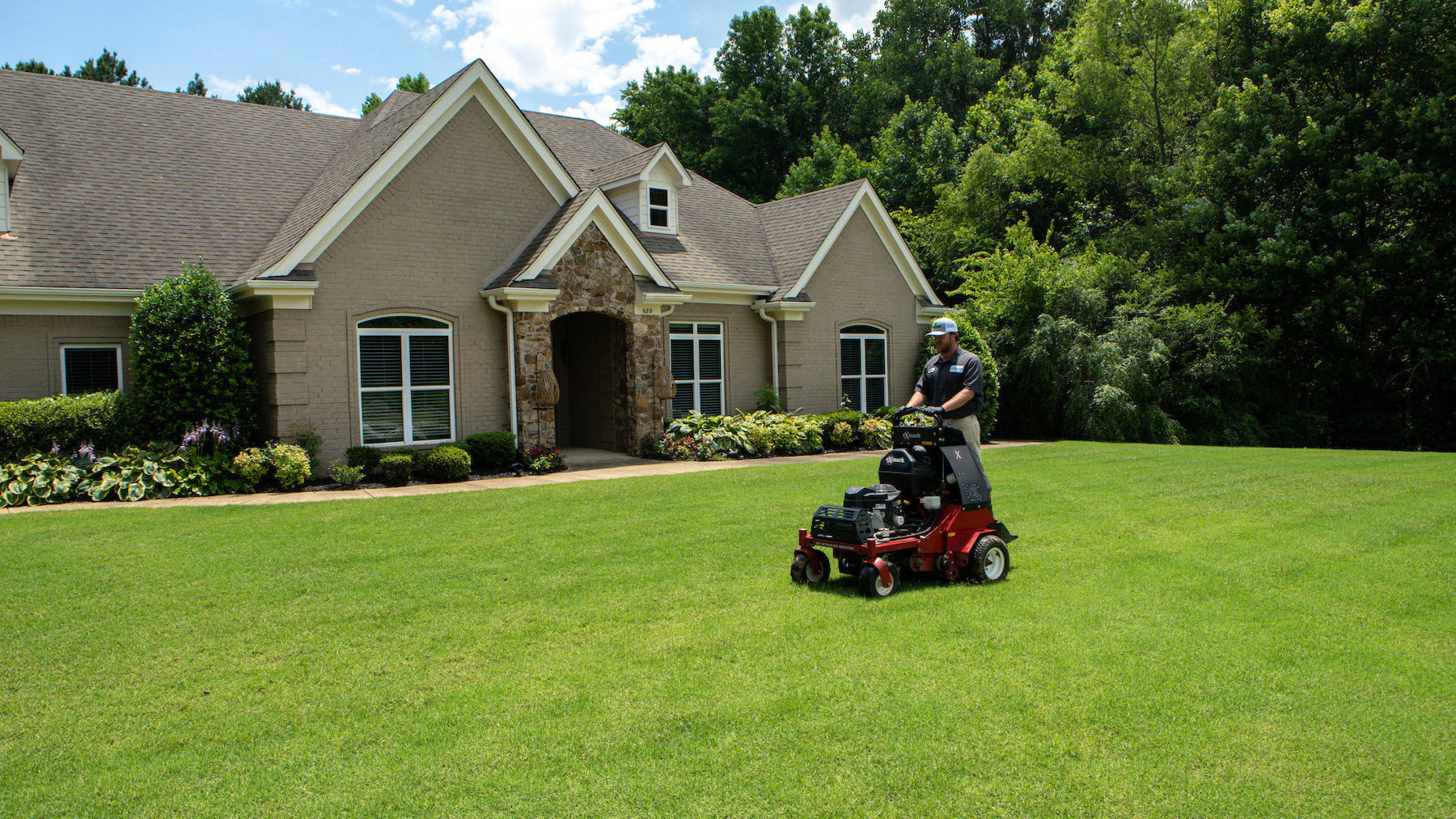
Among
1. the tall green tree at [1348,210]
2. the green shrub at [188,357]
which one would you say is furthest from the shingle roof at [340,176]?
the tall green tree at [1348,210]

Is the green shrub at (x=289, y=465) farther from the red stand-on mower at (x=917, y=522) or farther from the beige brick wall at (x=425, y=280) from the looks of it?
the red stand-on mower at (x=917, y=522)

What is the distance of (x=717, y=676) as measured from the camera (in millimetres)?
4992

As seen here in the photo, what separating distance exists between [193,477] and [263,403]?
2.15 meters

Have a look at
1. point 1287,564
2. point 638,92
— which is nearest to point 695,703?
point 1287,564

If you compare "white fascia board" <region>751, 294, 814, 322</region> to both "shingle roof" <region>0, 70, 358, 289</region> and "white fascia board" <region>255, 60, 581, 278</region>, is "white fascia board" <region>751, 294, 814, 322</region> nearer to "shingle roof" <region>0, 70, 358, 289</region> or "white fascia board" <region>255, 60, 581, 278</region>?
"white fascia board" <region>255, 60, 581, 278</region>

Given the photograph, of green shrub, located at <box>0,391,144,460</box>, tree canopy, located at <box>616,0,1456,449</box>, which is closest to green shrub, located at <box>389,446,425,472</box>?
green shrub, located at <box>0,391,144,460</box>

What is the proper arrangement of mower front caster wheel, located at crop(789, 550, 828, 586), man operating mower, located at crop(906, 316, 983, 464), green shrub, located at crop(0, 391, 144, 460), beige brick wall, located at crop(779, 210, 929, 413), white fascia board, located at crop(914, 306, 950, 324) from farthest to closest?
white fascia board, located at crop(914, 306, 950, 324)
beige brick wall, located at crop(779, 210, 929, 413)
green shrub, located at crop(0, 391, 144, 460)
man operating mower, located at crop(906, 316, 983, 464)
mower front caster wheel, located at crop(789, 550, 828, 586)

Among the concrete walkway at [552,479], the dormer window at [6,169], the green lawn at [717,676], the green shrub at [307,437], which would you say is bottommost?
the green lawn at [717,676]

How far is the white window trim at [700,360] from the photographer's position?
18312 mm

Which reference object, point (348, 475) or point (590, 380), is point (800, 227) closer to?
point (590, 380)

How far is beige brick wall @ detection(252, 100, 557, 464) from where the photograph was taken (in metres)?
13.9

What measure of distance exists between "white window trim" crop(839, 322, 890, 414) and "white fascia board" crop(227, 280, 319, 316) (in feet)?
35.9

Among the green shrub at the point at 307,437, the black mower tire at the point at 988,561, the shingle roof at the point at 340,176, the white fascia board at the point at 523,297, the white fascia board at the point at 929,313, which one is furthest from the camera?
the white fascia board at the point at 929,313

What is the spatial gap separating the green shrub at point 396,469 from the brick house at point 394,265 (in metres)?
1.23
